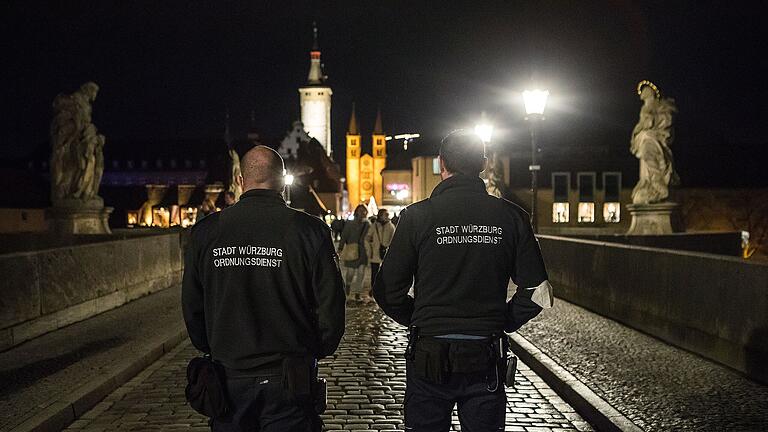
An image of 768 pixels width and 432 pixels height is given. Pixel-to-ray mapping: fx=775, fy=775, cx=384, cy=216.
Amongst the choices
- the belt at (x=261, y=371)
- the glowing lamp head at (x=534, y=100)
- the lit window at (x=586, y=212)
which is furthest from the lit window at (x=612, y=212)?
the belt at (x=261, y=371)

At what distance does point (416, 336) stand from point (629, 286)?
27.4 feet

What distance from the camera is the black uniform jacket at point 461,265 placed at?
158 inches

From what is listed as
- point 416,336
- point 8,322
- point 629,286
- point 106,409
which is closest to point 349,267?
point 629,286

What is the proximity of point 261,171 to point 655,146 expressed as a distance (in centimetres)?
1974

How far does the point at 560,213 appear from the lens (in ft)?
202

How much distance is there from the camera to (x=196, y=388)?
3658mm

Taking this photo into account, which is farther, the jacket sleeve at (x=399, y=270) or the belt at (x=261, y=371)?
the jacket sleeve at (x=399, y=270)

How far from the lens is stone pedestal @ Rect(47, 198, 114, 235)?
21172 millimetres

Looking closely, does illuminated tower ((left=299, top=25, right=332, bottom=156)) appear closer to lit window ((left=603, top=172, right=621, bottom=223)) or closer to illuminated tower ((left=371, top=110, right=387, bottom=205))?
illuminated tower ((left=371, top=110, right=387, bottom=205))

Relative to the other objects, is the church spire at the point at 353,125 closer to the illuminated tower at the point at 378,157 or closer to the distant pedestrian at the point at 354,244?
the illuminated tower at the point at 378,157

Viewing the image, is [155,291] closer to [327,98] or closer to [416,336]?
[416,336]

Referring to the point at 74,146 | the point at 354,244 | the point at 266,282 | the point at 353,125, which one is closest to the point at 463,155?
the point at 266,282

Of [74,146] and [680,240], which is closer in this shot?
[680,240]

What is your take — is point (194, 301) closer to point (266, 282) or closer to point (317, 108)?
point (266, 282)
